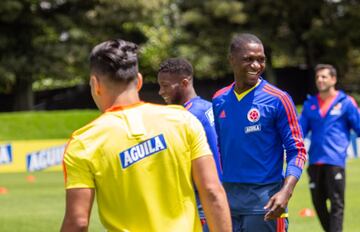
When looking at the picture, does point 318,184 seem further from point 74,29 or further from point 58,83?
point 58,83

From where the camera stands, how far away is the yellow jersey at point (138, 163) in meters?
3.82

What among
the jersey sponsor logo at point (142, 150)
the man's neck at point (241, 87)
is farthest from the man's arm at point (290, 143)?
the jersey sponsor logo at point (142, 150)

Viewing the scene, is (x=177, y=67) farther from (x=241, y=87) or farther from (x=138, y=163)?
(x=138, y=163)

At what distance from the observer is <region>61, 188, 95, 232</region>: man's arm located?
3.77 m

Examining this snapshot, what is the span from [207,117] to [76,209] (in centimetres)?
301

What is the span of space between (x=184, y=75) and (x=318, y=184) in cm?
434

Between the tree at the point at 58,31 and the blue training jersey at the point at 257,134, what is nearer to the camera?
the blue training jersey at the point at 257,134

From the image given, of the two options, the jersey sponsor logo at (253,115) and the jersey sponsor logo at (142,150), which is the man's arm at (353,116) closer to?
the jersey sponsor logo at (253,115)

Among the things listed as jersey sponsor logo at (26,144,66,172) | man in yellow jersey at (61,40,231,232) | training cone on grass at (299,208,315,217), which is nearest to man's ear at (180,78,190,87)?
man in yellow jersey at (61,40,231,232)

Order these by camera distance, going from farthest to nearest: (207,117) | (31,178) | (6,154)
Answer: (6,154)
(31,178)
(207,117)

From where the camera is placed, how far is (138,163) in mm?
3859

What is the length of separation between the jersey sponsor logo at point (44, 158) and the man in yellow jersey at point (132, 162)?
1873cm

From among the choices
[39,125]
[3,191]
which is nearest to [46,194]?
[3,191]

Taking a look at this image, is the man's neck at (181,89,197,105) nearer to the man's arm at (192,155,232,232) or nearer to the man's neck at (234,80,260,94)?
the man's neck at (234,80,260,94)
